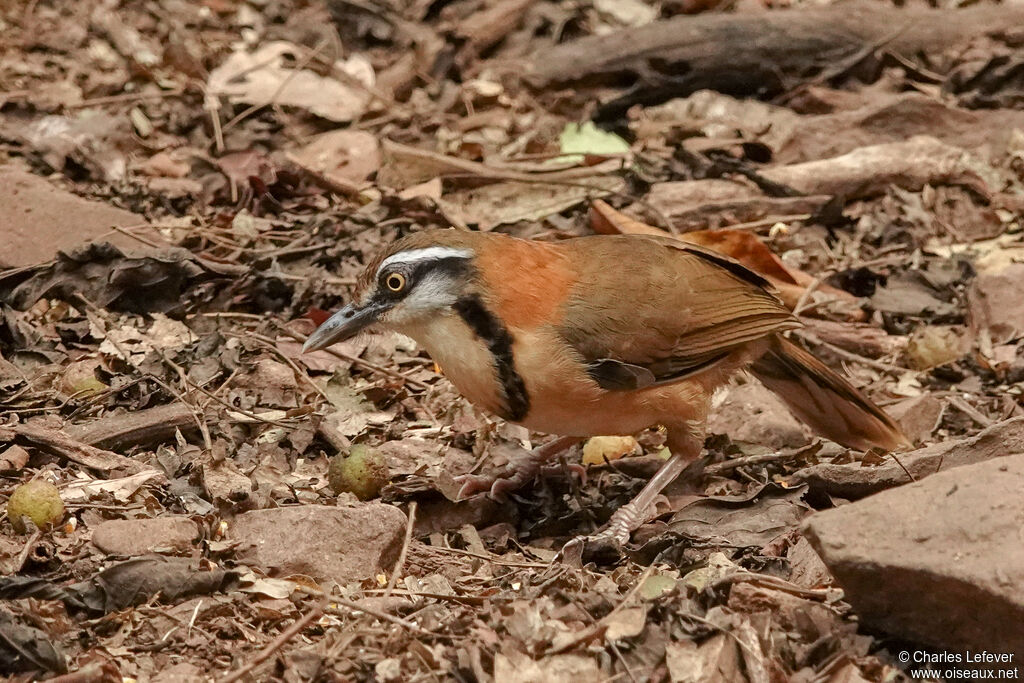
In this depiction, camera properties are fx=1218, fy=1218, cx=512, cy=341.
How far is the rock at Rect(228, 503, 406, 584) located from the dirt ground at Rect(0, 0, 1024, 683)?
0.04 feet

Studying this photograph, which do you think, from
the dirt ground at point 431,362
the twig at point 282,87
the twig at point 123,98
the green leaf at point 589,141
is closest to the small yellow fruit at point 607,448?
the dirt ground at point 431,362

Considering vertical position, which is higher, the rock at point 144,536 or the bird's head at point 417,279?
the bird's head at point 417,279

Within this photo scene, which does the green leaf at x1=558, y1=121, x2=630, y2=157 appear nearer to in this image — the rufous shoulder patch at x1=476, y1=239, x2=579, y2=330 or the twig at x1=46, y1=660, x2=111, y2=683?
the rufous shoulder patch at x1=476, y1=239, x2=579, y2=330

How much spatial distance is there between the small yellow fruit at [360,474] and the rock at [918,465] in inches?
72.0

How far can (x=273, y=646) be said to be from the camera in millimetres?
3879

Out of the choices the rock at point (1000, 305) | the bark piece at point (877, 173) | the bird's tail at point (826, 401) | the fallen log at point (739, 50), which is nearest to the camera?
the bird's tail at point (826, 401)

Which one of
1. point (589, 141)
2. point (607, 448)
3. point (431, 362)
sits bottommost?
point (607, 448)

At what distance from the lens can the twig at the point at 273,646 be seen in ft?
12.5

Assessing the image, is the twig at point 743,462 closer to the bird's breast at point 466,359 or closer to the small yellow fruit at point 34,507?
the bird's breast at point 466,359

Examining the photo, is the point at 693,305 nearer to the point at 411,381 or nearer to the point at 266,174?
the point at 411,381

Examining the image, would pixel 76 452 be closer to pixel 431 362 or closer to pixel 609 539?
pixel 431 362

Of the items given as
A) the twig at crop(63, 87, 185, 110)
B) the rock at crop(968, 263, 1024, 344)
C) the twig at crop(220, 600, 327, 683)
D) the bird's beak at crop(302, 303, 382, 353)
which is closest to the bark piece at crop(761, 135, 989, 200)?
the rock at crop(968, 263, 1024, 344)

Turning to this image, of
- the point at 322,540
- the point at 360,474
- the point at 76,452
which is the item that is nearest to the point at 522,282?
the point at 360,474

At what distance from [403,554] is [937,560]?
1948 millimetres
